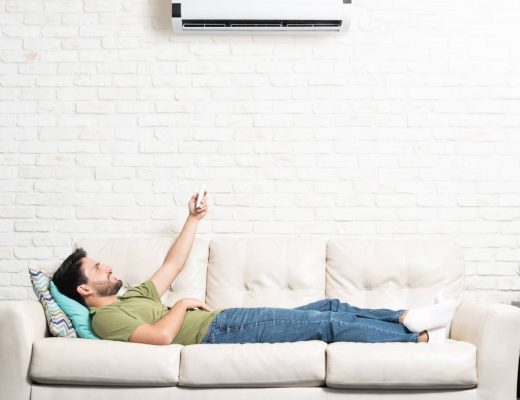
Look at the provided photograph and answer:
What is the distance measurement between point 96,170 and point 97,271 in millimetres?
814

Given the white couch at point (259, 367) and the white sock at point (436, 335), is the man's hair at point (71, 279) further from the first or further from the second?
the white sock at point (436, 335)

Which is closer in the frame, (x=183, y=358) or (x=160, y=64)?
(x=183, y=358)

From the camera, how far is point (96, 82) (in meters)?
3.54

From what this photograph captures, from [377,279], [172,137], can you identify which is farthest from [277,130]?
[377,279]

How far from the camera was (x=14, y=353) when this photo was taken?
8.38 ft

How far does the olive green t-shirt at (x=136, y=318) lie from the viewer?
2.63 metres

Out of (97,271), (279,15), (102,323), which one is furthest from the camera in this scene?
(279,15)

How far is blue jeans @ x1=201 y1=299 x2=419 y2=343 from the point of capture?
2.66 metres

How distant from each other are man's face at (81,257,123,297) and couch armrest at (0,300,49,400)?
0.32 metres

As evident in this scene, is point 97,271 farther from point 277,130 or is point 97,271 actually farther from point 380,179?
point 380,179

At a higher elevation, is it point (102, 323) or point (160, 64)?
point (160, 64)

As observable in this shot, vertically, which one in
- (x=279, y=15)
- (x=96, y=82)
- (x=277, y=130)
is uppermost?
(x=279, y=15)

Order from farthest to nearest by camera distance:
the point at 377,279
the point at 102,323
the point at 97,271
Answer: the point at 377,279 < the point at 97,271 < the point at 102,323

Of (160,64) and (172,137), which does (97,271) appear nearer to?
(172,137)
